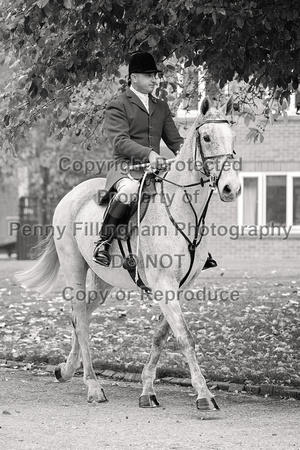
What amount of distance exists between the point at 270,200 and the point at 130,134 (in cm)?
1970

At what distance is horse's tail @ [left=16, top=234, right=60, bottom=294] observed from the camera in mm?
10609

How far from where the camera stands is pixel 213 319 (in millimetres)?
13797

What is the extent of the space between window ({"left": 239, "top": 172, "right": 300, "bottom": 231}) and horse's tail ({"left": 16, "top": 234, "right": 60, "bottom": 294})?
17.8 m

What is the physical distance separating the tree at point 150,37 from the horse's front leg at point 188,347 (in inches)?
112

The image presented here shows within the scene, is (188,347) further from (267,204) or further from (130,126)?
(267,204)

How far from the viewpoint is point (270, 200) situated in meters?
28.3

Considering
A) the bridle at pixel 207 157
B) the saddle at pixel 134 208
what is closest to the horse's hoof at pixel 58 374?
the saddle at pixel 134 208

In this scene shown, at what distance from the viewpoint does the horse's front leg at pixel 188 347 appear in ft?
26.2

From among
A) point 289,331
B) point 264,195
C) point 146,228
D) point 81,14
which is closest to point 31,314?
point 289,331

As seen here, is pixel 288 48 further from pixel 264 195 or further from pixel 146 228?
pixel 264 195

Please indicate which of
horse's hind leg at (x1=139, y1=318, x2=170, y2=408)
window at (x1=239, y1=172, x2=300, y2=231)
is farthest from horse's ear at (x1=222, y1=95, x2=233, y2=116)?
window at (x1=239, y1=172, x2=300, y2=231)

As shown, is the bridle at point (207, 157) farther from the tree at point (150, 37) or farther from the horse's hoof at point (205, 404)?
the horse's hoof at point (205, 404)

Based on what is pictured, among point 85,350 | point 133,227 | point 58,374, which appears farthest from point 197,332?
point 133,227

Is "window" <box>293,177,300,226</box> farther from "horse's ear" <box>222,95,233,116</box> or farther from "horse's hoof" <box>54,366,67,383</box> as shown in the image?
"horse's ear" <box>222,95,233,116</box>
